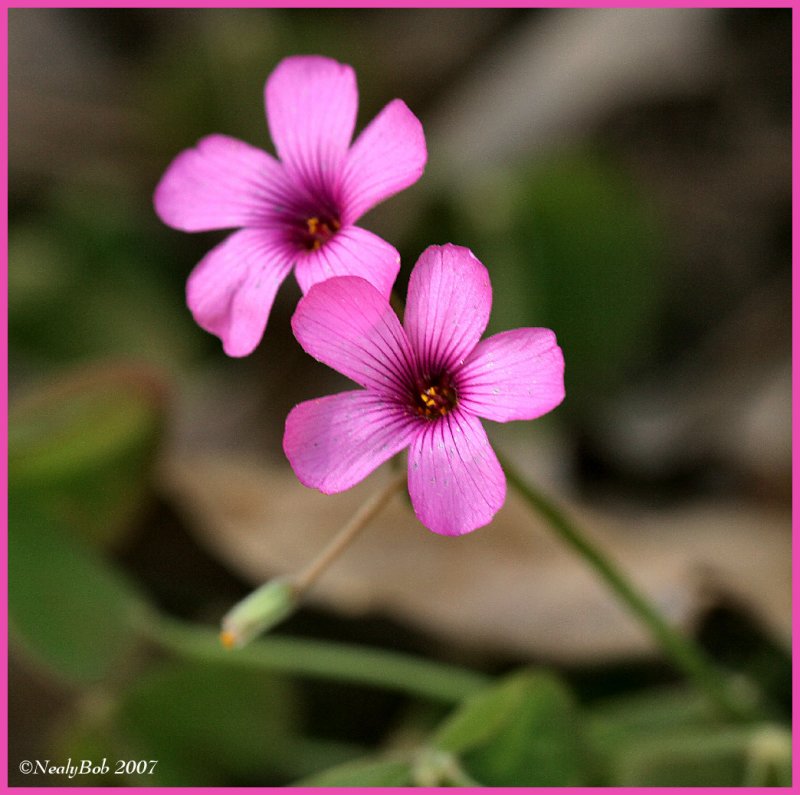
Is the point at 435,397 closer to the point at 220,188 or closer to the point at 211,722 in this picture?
the point at 220,188

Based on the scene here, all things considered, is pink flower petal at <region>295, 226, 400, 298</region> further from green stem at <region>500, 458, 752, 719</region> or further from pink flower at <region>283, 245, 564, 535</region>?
green stem at <region>500, 458, 752, 719</region>

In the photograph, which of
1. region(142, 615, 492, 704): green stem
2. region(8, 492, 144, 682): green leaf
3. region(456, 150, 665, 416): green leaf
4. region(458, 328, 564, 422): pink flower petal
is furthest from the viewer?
region(456, 150, 665, 416): green leaf

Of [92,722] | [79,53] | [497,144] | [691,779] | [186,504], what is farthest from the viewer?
[79,53]

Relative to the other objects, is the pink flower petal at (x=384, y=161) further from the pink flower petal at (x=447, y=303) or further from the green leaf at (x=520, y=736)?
the green leaf at (x=520, y=736)

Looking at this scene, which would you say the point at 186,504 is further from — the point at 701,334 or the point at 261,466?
the point at 701,334

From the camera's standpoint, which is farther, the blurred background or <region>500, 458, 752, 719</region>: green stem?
the blurred background

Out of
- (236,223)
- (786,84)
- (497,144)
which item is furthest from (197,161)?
(786,84)

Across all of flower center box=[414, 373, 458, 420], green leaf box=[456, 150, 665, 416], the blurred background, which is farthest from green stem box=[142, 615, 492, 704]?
green leaf box=[456, 150, 665, 416]
